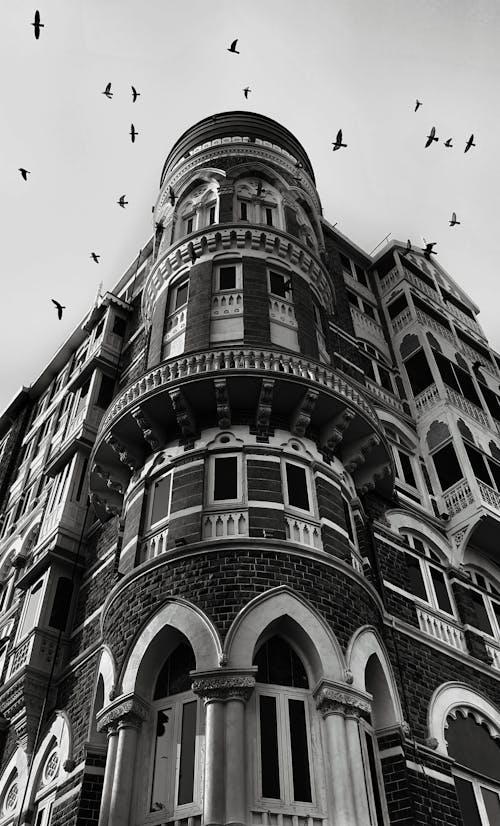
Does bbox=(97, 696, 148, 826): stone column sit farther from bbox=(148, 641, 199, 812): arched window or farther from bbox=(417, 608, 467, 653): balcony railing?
bbox=(417, 608, 467, 653): balcony railing

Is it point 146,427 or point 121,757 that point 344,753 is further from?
point 146,427

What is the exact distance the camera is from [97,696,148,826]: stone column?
12305mm

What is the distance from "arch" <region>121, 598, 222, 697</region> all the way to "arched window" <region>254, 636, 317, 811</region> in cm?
108

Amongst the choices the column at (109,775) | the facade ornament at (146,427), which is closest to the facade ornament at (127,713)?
the column at (109,775)

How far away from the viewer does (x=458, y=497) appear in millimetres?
24000

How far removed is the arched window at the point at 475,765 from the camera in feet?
52.1

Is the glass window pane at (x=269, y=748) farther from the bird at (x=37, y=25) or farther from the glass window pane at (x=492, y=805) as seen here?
the bird at (x=37, y=25)

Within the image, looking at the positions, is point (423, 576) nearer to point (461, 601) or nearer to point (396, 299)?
point (461, 601)

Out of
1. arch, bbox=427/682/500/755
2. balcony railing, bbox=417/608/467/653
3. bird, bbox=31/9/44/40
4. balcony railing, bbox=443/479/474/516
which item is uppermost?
bird, bbox=31/9/44/40

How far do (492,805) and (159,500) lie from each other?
975 cm

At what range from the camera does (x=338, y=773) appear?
40.4 ft

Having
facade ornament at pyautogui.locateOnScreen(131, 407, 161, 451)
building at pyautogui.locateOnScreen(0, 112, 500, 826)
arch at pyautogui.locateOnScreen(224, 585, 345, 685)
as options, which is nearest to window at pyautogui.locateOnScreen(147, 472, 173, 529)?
building at pyautogui.locateOnScreen(0, 112, 500, 826)

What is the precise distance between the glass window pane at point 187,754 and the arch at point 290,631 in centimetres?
129

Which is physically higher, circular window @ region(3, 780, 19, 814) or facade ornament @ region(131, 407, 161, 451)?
facade ornament @ region(131, 407, 161, 451)
